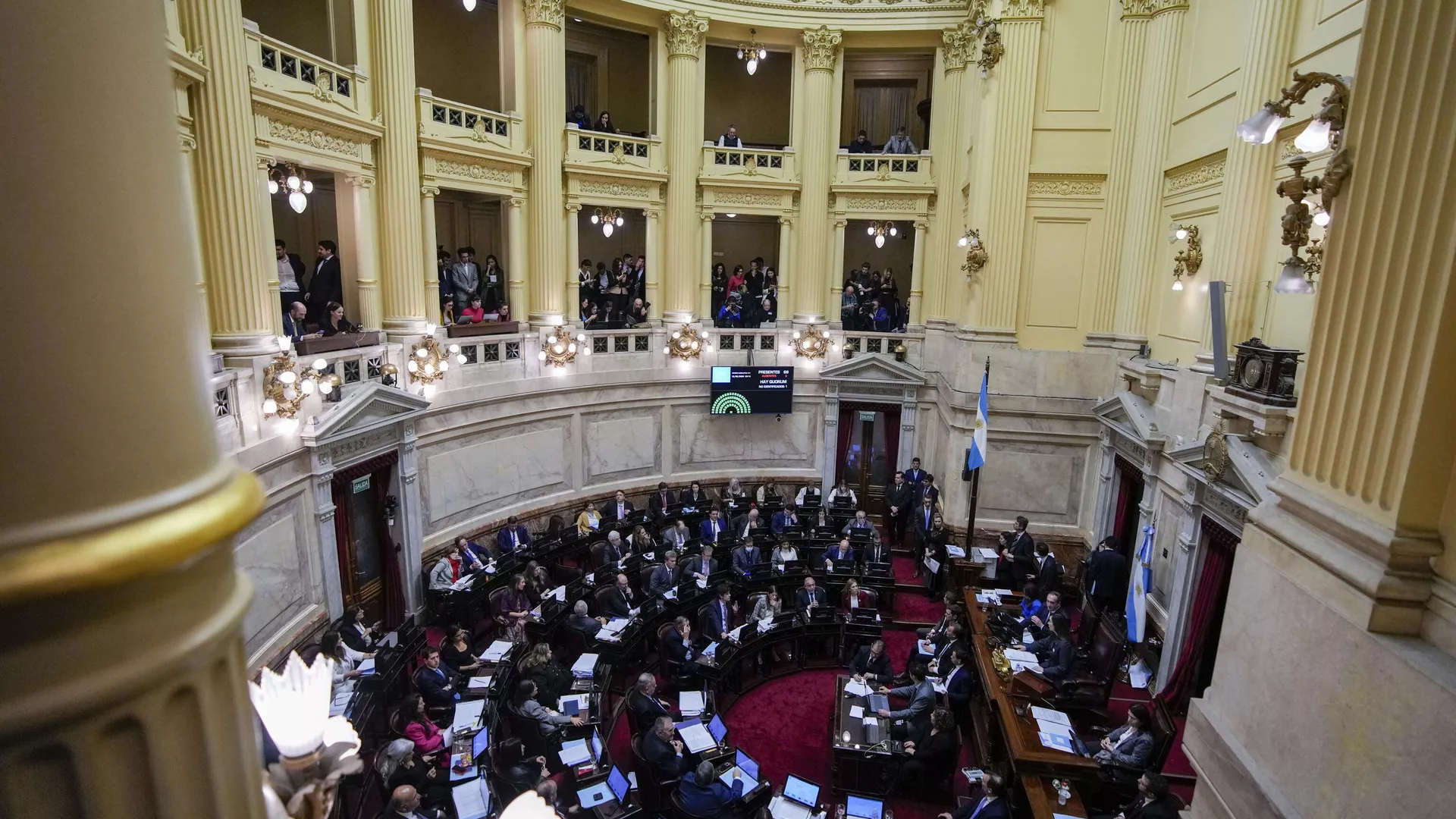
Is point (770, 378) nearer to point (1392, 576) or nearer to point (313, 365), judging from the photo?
point (313, 365)

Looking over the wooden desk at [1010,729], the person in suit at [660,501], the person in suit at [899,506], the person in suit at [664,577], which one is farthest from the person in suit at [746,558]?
the person in suit at [899,506]

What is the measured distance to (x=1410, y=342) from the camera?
285 centimetres

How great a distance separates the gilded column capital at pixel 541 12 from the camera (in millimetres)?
14117

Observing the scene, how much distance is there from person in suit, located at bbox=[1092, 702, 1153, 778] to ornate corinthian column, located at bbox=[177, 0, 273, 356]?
10.9 metres

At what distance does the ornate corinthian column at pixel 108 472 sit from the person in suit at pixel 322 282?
38.6ft

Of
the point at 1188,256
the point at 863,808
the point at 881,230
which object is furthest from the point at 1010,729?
the point at 881,230

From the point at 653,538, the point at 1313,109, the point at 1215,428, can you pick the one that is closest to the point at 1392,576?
the point at 1215,428

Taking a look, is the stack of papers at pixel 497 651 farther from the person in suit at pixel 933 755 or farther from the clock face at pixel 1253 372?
the clock face at pixel 1253 372

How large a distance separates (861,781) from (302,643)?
7318mm

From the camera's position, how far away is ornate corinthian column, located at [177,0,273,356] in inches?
334

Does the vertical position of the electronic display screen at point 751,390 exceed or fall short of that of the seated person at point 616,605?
it exceeds it

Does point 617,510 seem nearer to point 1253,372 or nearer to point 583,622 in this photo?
point 583,622

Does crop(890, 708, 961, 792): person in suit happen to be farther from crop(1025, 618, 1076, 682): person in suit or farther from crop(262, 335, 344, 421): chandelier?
crop(262, 335, 344, 421): chandelier

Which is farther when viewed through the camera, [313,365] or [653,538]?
[653,538]
